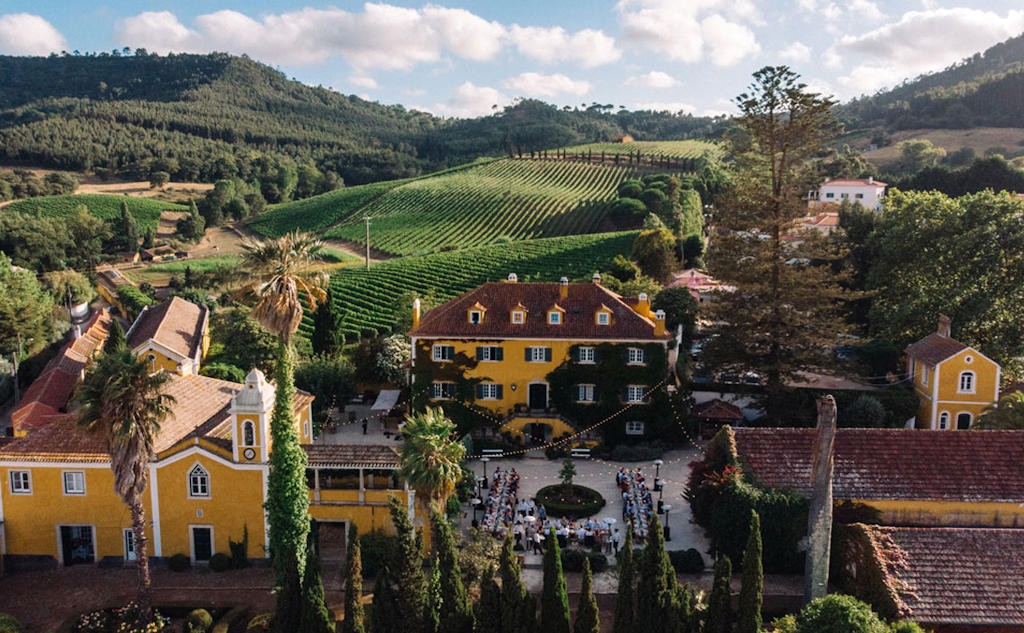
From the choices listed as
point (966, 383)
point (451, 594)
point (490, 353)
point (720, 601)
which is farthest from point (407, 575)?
point (966, 383)

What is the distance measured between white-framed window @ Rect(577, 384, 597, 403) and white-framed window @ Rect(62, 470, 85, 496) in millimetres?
21145

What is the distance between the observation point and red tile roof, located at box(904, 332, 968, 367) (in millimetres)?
37344

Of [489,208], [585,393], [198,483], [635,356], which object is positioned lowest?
[198,483]

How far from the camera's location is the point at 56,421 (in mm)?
27484

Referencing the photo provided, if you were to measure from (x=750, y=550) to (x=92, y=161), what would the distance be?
146215mm

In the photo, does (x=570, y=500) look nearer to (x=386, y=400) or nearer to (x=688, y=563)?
(x=688, y=563)

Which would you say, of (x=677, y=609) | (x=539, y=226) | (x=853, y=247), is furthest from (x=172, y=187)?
(x=677, y=609)

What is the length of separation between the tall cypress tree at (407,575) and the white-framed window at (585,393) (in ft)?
63.7

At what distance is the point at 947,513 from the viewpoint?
81.9ft

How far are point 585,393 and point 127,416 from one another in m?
21.9

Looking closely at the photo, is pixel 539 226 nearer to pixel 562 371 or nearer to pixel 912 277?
pixel 912 277

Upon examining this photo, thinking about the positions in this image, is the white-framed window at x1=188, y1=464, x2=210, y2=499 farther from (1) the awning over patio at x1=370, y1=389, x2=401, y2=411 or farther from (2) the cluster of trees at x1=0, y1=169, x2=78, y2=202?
(2) the cluster of trees at x1=0, y1=169, x2=78, y2=202

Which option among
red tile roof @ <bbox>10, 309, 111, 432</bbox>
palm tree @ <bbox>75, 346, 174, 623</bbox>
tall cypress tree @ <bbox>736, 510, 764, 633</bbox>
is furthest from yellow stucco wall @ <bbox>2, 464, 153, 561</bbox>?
tall cypress tree @ <bbox>736, 510, 764, 633</bbox>

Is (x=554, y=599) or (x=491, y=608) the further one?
(x=491, y=608)
